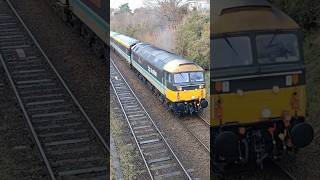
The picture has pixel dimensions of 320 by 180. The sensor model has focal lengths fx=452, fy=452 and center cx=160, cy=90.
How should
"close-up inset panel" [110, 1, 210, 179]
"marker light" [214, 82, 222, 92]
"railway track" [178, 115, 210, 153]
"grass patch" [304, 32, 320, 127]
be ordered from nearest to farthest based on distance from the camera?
"close-up inset panel" [110, 1, 210, 179] < "marker light" [214, 82, 222, 92] < "railway track" [178, 115, 210, 153] < "grass patch" [304, 32, 320, 127]

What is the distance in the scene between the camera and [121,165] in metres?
8.70

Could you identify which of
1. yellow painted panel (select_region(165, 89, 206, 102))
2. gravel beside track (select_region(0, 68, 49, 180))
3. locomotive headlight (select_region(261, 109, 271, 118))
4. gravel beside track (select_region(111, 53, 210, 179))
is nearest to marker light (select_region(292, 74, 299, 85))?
locomotive headlight (select_region(261, 109, 271, 118))

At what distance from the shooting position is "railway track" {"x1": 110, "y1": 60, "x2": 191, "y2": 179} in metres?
8.73

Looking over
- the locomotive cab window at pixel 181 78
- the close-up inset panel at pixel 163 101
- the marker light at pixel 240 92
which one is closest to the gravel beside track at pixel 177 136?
the close-up inset panel at pixel 163 101

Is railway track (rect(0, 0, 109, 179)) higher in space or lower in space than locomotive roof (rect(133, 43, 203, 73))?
lower

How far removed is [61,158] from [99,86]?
3.95 metres

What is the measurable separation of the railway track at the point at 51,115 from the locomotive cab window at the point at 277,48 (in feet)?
12.9

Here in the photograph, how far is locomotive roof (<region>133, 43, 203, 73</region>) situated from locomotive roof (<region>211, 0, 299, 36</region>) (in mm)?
930

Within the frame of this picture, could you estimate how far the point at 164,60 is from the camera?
1029cm

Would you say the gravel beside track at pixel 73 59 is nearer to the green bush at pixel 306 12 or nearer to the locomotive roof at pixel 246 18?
the locomotive roof at pixel 246 18

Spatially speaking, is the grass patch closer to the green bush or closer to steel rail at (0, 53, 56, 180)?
Answer: the green bush

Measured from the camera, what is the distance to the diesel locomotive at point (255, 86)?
27.1 ft

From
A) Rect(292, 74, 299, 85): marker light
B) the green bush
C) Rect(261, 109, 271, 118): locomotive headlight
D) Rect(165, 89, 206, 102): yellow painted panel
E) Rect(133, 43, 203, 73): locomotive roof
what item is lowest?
Rect(261, 109, 271, 118): locomotive headlight

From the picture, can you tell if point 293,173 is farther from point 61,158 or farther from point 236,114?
point 61,158
